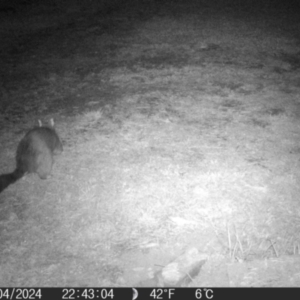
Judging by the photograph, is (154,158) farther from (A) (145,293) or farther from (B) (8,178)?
(A) (145,293)

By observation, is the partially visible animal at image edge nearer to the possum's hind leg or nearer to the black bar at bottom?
the possum's hind leg

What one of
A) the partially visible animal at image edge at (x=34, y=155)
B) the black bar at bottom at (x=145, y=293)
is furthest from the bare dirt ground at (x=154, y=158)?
the partially visible animal at image edge at (x=34, y=155)

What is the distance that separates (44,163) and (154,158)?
5.95 ft

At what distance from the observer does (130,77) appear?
340 inches

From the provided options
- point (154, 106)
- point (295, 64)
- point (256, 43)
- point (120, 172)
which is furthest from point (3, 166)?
point (256, 43)

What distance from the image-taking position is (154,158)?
554cm

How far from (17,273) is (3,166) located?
7.57 feet

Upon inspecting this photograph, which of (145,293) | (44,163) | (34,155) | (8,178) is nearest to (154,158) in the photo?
(44,163)

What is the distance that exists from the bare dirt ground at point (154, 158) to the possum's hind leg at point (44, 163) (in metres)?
0.18

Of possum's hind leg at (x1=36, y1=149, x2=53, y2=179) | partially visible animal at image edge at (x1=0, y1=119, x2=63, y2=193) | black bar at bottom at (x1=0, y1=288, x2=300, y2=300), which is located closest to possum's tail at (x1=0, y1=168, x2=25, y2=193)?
partially visible animal at image edge at (x1=0, y1=119, x2=63, y2=193)

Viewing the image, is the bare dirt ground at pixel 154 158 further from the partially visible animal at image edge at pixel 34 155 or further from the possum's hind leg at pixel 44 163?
the partially visible animal at image edge at pixel 34 155

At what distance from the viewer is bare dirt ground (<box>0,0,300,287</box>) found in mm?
3787

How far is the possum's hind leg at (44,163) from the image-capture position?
4898 mm

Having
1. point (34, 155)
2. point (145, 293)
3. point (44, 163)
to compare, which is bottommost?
point (145, 293)
